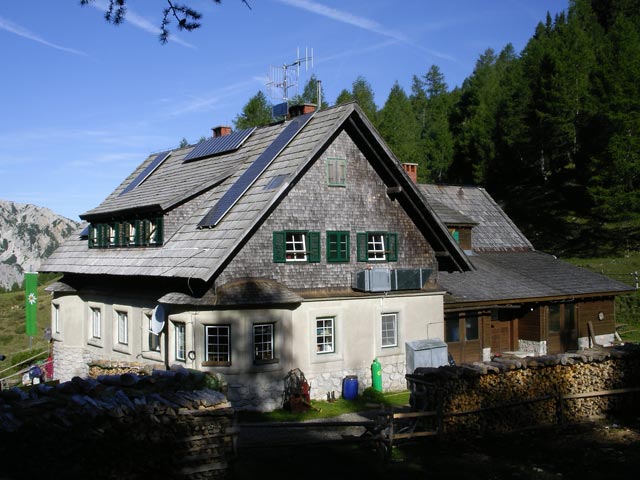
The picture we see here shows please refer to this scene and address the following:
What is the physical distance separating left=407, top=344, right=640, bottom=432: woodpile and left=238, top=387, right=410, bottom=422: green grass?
3261 millimetres

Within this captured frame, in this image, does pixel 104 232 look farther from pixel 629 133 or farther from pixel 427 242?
pixel 629 133

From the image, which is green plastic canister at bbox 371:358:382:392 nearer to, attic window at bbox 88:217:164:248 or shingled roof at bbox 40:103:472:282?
shingled roof at bbox 40:103:472:282

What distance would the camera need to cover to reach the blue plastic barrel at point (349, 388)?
73.5 feet

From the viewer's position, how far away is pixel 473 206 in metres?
36.6

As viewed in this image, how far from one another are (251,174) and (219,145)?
5.86 meters

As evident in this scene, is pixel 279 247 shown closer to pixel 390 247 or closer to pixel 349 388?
pixel 390 247

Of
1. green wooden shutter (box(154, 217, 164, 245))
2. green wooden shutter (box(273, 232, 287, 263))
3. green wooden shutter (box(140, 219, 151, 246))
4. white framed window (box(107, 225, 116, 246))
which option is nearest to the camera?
green wooden shutter (box(273, 232, 287, 263))

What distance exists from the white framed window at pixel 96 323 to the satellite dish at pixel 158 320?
6632 mm

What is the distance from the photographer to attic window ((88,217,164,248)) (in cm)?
2425

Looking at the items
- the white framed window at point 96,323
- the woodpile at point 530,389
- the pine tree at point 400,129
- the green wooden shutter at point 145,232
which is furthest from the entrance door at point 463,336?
the pine tree at point 400,129

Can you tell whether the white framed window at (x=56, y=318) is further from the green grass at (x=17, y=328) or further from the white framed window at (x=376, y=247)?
the white framed window at (x=376, y=247)

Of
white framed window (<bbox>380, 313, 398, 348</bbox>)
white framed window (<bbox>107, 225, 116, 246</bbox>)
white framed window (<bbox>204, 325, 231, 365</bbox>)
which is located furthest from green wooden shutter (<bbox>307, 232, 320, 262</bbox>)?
white framed window (<bbox>107, 225, 116, 246</bbox>)

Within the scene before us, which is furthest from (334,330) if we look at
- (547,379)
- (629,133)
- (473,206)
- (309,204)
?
(629,133)

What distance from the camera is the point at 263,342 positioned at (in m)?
21.2
